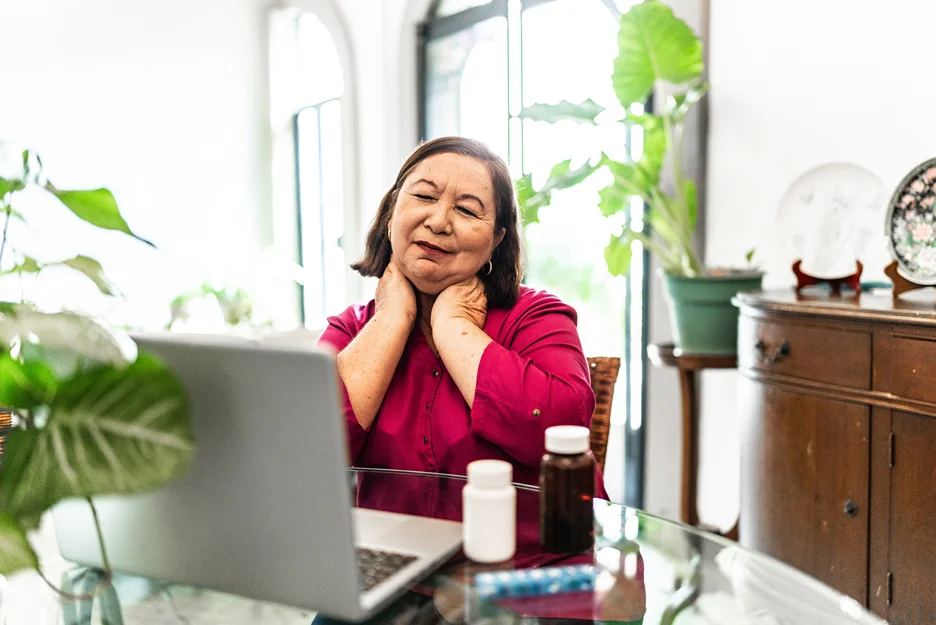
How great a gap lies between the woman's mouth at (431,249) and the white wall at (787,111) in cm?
139

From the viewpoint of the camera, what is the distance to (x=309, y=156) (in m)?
5.75

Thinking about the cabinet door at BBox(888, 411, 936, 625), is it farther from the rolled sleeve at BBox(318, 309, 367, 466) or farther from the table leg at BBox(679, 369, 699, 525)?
the rolled sleeve at BBox(318, 309, 367, 466)

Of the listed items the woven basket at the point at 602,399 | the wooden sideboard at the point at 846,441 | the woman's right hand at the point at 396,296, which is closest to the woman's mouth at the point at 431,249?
the woman's right hand at the point at 396,296

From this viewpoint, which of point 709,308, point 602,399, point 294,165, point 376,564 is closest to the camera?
point 376,564

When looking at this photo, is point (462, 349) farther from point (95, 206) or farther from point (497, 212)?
point (95, 206)

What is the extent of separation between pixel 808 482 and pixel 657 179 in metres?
1.13

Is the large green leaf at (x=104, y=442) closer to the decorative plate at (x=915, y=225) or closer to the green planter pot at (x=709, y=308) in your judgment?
the decorative plate at (x=915, y=225)

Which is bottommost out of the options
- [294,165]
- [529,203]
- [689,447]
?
[689,447]

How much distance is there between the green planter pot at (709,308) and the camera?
2.54 metres

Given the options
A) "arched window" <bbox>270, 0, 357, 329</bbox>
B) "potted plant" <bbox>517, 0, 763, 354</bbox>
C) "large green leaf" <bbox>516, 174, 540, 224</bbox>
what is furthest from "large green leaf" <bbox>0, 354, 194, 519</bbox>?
"arched window" <bbox>270, 0, 357, 329</bbox>

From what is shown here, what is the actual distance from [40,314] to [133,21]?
5.13 metres

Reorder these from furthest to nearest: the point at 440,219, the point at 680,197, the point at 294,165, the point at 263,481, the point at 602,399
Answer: the point at 294,165 < the point at 680,197 < the point at 602,399 < the point at 440,219 < the point at 263,481

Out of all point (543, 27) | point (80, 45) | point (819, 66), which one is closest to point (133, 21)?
point (80, 45)

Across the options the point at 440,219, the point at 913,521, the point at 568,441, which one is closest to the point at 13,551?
the point at 568,441
